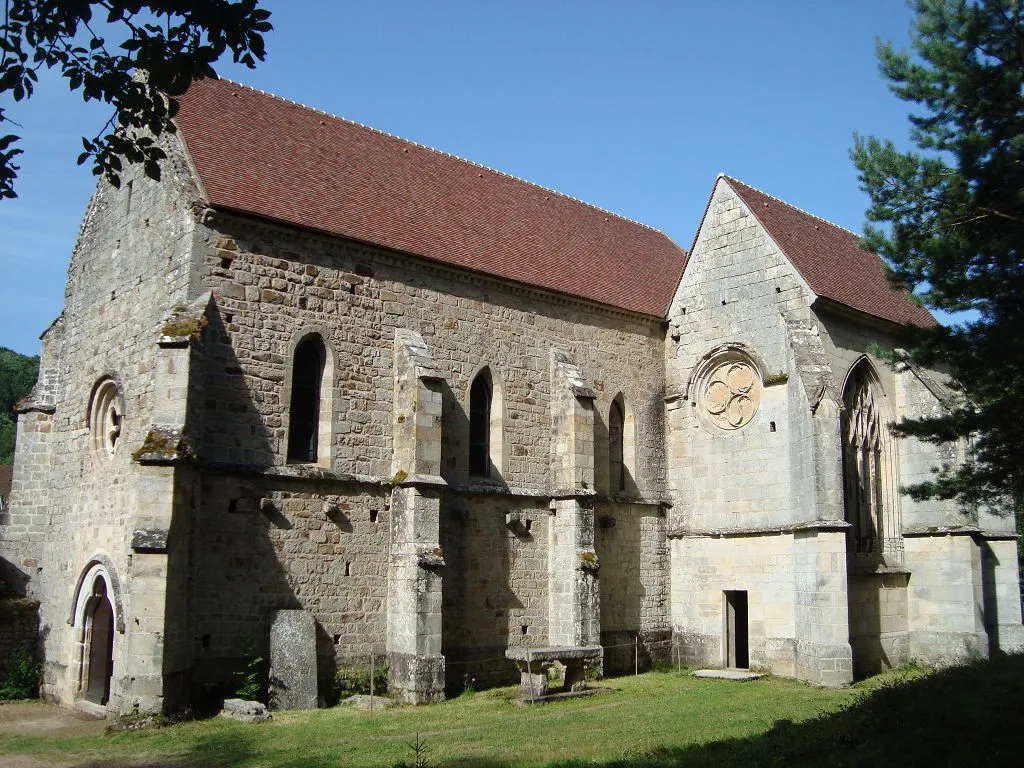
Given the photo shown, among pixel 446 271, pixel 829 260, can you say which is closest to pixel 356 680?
pixel 446 271

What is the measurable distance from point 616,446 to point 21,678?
1291 cm

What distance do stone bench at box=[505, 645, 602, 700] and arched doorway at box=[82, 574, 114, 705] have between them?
7017 millimetres

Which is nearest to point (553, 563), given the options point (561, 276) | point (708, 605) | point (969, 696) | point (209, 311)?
point (708, 605)

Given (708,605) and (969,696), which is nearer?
(969,696)

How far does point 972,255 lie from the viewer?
43.3ft

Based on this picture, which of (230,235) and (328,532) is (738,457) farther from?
(230,235)

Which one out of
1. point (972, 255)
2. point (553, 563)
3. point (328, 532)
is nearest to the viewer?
point (972, 255)

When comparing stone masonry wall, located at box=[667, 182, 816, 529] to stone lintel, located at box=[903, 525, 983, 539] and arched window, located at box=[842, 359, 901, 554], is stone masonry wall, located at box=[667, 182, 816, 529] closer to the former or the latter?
arched window, located at box=[842, 359, 901, 554]

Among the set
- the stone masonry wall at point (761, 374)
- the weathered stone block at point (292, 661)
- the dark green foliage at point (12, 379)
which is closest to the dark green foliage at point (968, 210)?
the stone masonry wall at point (761, 374)

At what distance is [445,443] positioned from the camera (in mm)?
18875

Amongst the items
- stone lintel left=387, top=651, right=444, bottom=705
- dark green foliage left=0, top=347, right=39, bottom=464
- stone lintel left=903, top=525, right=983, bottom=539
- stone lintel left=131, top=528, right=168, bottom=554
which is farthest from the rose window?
dark green foliage left=0, top=347, right=39, bottom=464

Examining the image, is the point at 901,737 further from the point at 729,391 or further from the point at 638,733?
the point at 729,391

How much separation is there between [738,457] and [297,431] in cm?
944

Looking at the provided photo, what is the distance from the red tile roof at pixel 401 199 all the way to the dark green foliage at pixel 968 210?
8429 millimetres
